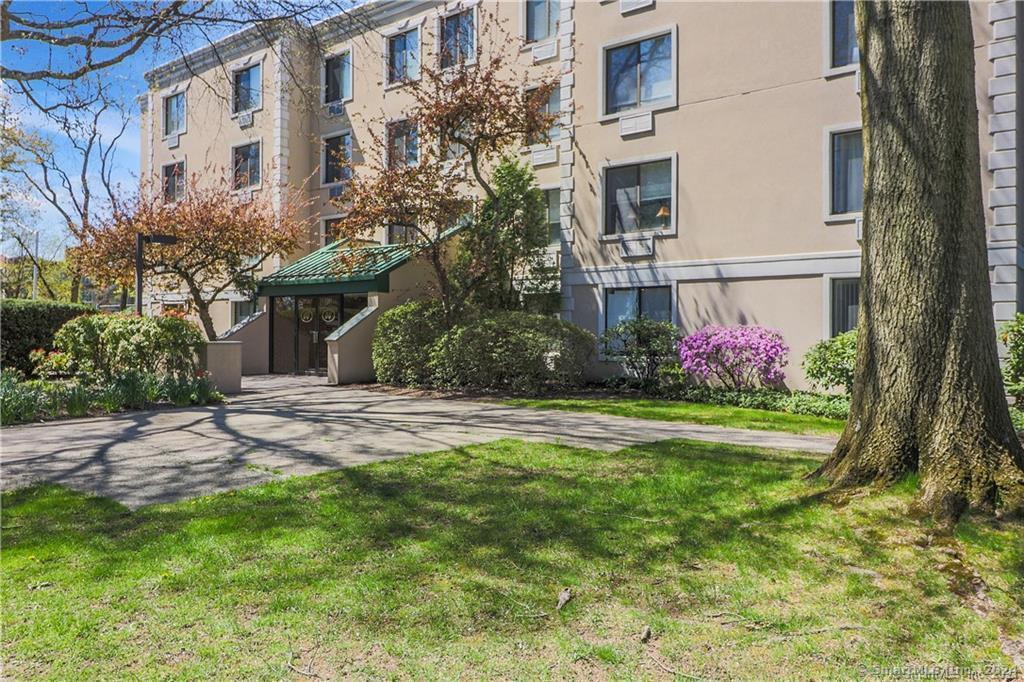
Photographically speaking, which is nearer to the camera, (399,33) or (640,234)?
(640,234)

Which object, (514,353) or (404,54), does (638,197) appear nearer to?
(514,353)

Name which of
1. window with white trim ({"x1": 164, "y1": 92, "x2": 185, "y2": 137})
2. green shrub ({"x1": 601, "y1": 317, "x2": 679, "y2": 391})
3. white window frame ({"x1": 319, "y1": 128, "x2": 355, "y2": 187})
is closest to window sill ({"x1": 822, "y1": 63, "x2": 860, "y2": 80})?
green shrub ({"x1": 601, "y1": 317, "x2": 679, "y2": 391})

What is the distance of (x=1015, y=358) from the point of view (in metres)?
11.0

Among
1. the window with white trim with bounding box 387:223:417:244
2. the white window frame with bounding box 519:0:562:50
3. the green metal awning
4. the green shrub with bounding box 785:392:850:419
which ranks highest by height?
the white window frame with bounding box 519:0:562:50

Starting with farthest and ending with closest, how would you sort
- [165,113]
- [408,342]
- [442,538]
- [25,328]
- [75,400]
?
[165,113], [25,328], [408,342], [75,400], [442,538]

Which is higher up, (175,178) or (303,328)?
(175,178)

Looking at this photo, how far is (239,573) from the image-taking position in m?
4.17

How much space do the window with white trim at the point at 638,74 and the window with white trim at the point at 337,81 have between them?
9556 mm

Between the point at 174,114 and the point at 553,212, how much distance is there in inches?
701

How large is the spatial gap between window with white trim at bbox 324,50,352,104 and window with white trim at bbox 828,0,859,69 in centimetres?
1443

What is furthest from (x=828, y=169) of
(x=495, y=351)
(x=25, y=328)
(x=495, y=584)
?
(x=25, y=328)

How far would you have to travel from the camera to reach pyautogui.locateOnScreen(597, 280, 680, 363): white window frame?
15.8 metres

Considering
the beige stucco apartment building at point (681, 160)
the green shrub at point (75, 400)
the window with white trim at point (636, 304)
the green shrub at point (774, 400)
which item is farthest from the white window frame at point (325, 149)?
the green shrub at point (774, 400)

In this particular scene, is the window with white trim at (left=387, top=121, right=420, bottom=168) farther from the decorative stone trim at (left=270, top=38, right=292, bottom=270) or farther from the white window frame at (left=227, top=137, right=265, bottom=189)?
the white window frame at (left=227, top=137, right=265, bottom=189)
